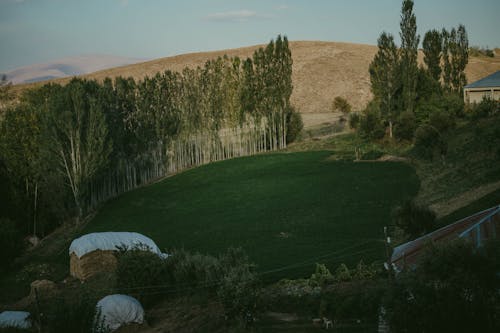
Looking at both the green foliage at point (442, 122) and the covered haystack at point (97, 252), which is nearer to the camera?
the covered haystack at point (97, 252)

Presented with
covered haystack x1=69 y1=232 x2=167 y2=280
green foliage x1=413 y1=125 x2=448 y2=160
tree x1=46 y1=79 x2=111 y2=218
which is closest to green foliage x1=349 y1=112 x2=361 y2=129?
green foliage x1=413 y1=125 x2=448 y2=160

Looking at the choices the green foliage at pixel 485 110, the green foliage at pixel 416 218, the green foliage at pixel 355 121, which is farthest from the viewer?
the green foliage at pixel 355 121

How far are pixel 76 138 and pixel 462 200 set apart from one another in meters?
34.3

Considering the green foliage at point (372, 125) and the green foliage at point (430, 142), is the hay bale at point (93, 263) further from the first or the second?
the green foliage at point (372, 125)

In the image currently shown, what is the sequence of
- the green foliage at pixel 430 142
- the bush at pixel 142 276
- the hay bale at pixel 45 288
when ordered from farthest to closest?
the green foliage at pixel 430 142 < the hay bale at pixel 45 288 < the bush at pixel 142 276

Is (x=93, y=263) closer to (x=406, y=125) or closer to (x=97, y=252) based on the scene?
(x=97, y=252)

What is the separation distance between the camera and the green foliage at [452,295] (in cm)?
1692

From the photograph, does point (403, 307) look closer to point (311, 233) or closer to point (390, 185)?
point (311, 233)

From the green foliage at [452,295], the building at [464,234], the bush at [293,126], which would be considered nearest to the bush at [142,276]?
the building at [464,234]

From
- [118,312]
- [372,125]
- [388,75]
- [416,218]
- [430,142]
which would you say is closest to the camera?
[118,312]

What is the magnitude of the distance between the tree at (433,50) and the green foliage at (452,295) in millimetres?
54622

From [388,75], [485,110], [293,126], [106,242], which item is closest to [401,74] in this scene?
[388,75]

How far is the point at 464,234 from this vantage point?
21.4 metres

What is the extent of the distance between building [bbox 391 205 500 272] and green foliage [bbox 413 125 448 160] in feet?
84.9
